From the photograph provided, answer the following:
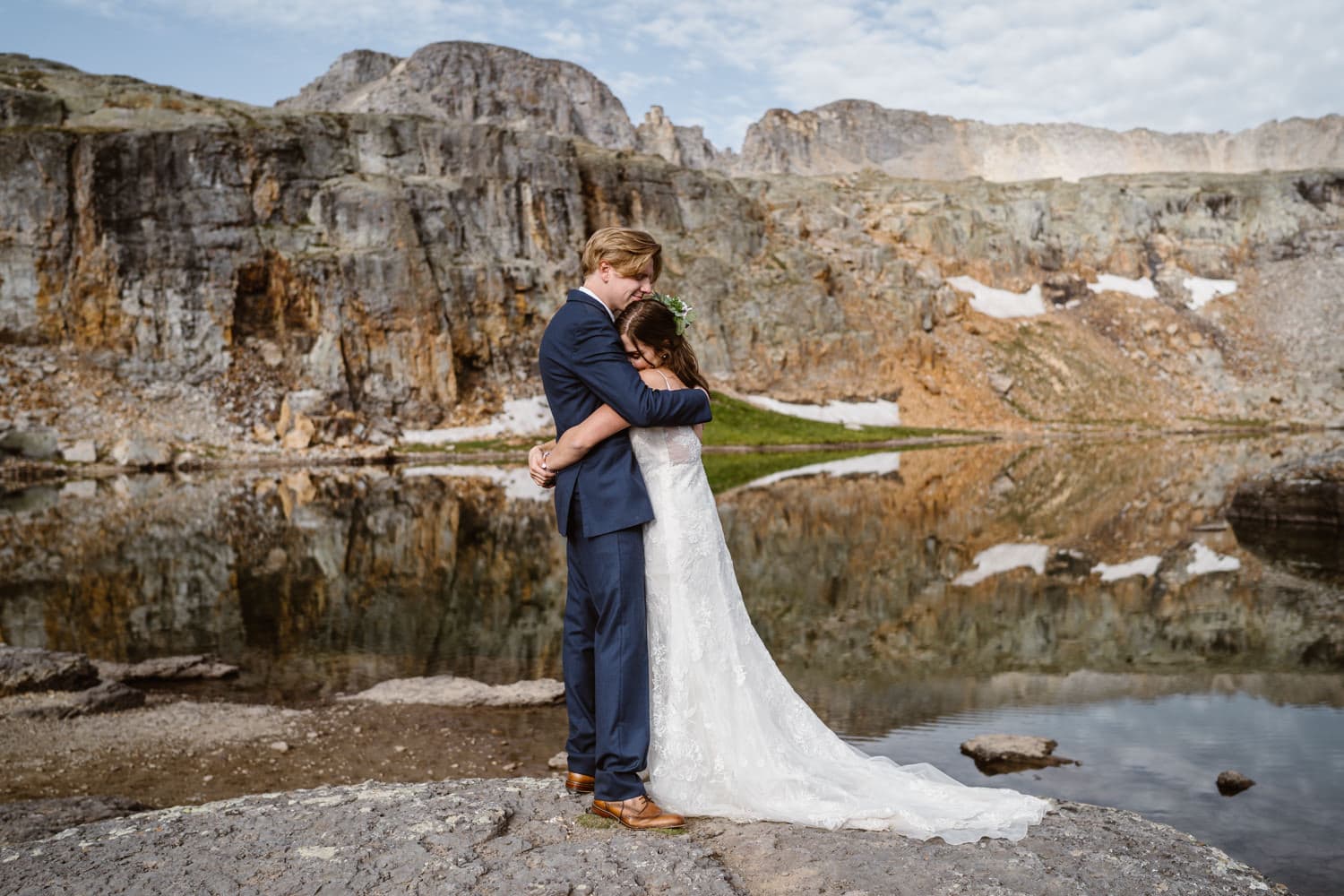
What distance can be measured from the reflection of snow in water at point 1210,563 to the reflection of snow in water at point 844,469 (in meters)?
18.8

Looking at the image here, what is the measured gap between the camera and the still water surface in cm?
1028

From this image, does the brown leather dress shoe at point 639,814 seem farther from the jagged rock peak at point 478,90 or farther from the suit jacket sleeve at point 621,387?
the jagged rock peak at point 478,90

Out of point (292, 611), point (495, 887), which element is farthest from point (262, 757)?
point (292, 611)

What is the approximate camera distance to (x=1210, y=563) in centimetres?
2195

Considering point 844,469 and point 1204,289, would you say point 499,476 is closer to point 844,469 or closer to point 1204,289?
point 844,469

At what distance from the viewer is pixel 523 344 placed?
79.1 meters

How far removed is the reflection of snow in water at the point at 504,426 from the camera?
6988 cm

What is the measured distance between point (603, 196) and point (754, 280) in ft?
52.5

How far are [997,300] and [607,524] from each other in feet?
356

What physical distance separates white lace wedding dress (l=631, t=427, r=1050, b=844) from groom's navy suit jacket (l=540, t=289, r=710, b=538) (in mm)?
172

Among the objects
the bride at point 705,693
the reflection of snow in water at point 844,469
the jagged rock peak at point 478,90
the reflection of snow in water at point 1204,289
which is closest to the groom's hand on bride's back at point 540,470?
the bride at point 705,693

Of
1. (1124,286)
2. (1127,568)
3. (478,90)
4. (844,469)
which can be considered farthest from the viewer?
(478,90)

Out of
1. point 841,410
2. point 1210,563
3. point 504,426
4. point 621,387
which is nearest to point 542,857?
point 621,387

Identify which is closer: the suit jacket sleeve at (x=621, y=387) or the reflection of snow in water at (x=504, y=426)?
the suit jacket sleeve at (x=621, y=387)
